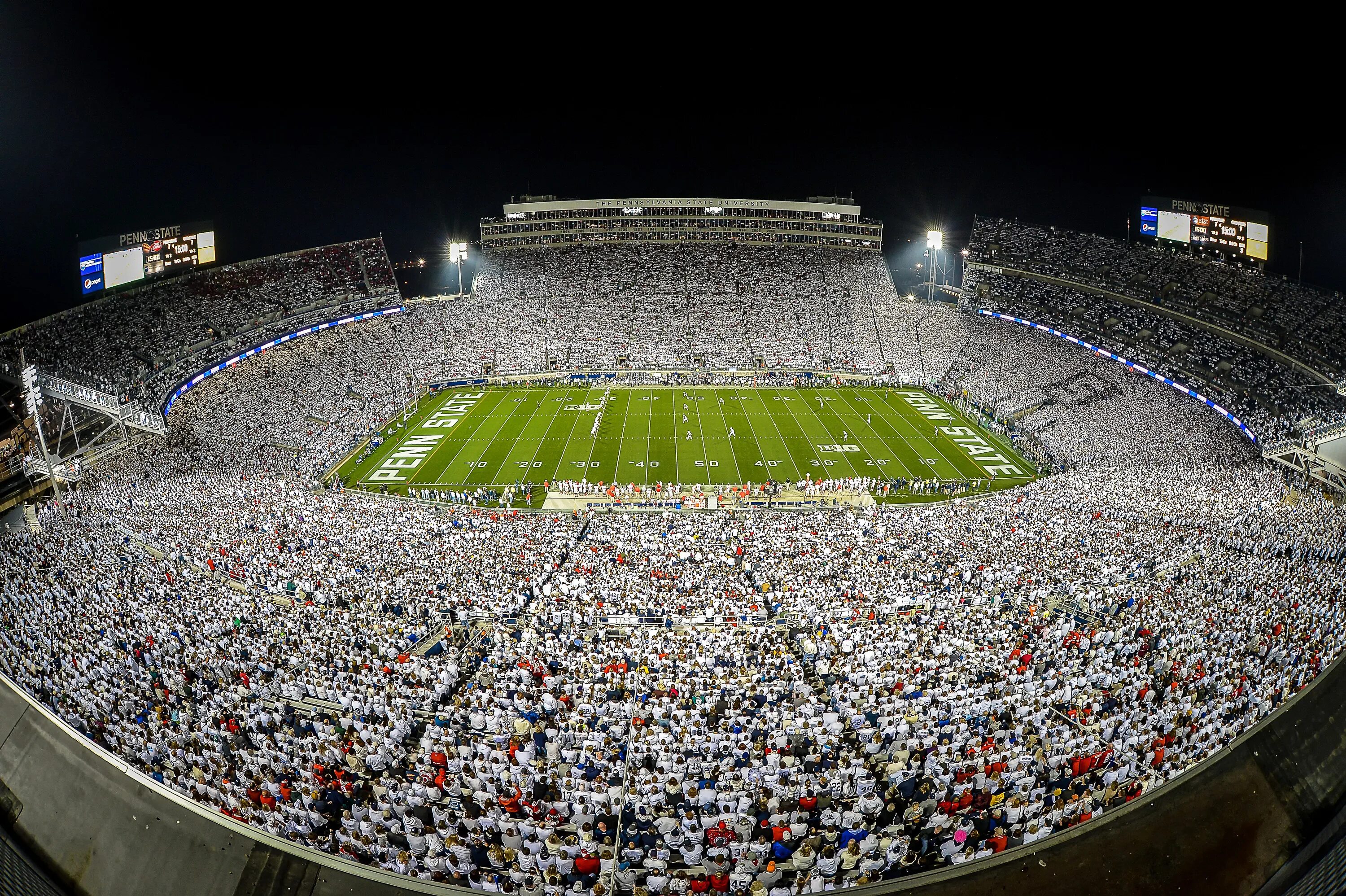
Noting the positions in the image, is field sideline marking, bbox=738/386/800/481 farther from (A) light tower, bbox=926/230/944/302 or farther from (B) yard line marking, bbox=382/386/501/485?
(A) light tower, bbox=926/230/944/302

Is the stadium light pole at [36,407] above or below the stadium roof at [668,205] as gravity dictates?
below

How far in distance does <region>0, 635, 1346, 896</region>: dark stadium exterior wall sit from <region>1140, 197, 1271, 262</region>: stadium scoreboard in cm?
4229

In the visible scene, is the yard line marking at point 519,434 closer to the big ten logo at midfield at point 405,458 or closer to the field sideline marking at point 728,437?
the big ten logo at midfield at point 405,458

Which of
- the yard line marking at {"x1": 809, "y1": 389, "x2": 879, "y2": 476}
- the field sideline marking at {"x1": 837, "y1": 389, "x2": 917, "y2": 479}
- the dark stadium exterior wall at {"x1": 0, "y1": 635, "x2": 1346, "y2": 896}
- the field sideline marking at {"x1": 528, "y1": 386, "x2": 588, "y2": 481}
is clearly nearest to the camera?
the dark stadium exterior wall at {"x1": 0, "y1": 635, "x2": 1346, "y2": 896}

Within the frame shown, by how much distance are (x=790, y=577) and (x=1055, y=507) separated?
12.4 metres

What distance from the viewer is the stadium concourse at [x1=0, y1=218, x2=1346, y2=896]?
34.2 ft

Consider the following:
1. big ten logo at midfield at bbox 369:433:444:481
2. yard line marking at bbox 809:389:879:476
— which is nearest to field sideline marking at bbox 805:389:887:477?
yard line marking at bbox 809:389:879:476

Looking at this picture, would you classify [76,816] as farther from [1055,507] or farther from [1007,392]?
[1007,392]

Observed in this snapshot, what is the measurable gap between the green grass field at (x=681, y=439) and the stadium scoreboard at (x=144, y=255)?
18.6 metres

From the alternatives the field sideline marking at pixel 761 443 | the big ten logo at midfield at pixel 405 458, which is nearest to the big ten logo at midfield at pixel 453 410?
the big ten logo at midfield at pixel 405 458

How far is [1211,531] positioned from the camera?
75.8ft

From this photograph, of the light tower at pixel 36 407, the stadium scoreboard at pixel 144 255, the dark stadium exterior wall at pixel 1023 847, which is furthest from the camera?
the stadium scoreboard at pixel 144 255

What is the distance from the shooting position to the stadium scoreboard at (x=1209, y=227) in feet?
143

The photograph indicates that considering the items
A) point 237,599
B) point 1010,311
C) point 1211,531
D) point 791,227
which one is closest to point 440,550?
point 237,599
